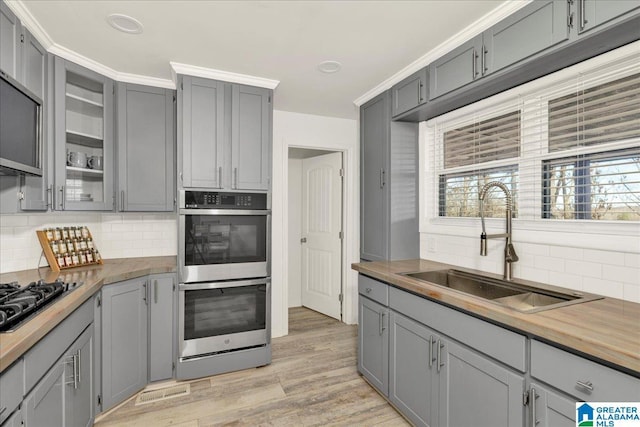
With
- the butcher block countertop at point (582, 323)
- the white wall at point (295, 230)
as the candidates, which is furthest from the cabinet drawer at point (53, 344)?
the white wall at point (295, 230)

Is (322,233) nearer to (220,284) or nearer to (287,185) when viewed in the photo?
(287,185)

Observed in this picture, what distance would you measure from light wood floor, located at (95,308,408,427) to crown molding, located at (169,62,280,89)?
2.41 metres

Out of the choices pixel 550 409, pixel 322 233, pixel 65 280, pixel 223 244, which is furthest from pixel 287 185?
pixel 550 409

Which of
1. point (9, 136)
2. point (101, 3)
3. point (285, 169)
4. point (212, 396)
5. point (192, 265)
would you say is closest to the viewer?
point (9, 136)

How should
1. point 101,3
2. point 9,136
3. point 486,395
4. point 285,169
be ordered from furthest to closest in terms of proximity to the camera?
point 285,169 < point 101,3 < point 9,136 < point 486,395

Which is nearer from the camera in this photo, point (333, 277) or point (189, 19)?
point (189, 19)

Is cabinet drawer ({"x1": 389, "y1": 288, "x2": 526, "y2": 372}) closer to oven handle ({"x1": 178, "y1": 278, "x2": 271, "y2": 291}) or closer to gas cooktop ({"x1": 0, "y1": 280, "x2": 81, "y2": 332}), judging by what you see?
oven handle ({"x1": 178, "y1": 278, "x2": 271, "y2": 291})

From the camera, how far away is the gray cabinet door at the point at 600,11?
4.31ft

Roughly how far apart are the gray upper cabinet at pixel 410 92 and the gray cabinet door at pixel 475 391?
170 cm

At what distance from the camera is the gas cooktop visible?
127 cm

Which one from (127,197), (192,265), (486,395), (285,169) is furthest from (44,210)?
(486,395)

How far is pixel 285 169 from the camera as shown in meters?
3.58

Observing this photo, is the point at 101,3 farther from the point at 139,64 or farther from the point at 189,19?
the point at 139,64

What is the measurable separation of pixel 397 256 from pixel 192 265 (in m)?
1.67
